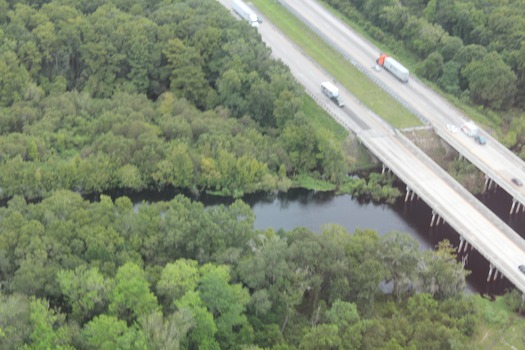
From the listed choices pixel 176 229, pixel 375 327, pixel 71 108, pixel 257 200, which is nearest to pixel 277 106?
pixel 257 200

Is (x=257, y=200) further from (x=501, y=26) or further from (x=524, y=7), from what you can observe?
(x=524, y=7)

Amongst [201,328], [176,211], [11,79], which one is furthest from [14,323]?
[11,79]

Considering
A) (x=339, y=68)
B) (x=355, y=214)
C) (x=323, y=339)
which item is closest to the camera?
(x=323, y=339)

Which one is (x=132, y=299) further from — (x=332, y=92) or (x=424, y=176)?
(x=332, y=92)

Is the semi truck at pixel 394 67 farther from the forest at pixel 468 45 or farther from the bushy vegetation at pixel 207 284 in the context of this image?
the bushy vegetation at pixel 207 284

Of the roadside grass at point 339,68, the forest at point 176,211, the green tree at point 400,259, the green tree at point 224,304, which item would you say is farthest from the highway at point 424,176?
the green tree at point 224,304

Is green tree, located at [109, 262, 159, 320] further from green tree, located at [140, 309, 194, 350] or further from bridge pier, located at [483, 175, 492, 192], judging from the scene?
bridge pier, located at [483, 175, 492, 192]

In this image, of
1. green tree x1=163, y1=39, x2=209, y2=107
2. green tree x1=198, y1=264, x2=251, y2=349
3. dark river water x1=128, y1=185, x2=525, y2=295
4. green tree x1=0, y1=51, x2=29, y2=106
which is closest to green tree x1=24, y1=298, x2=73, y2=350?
green tree x1=198, y1=264, x2=251, y2=349

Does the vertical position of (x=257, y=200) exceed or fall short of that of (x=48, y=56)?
it falls short
